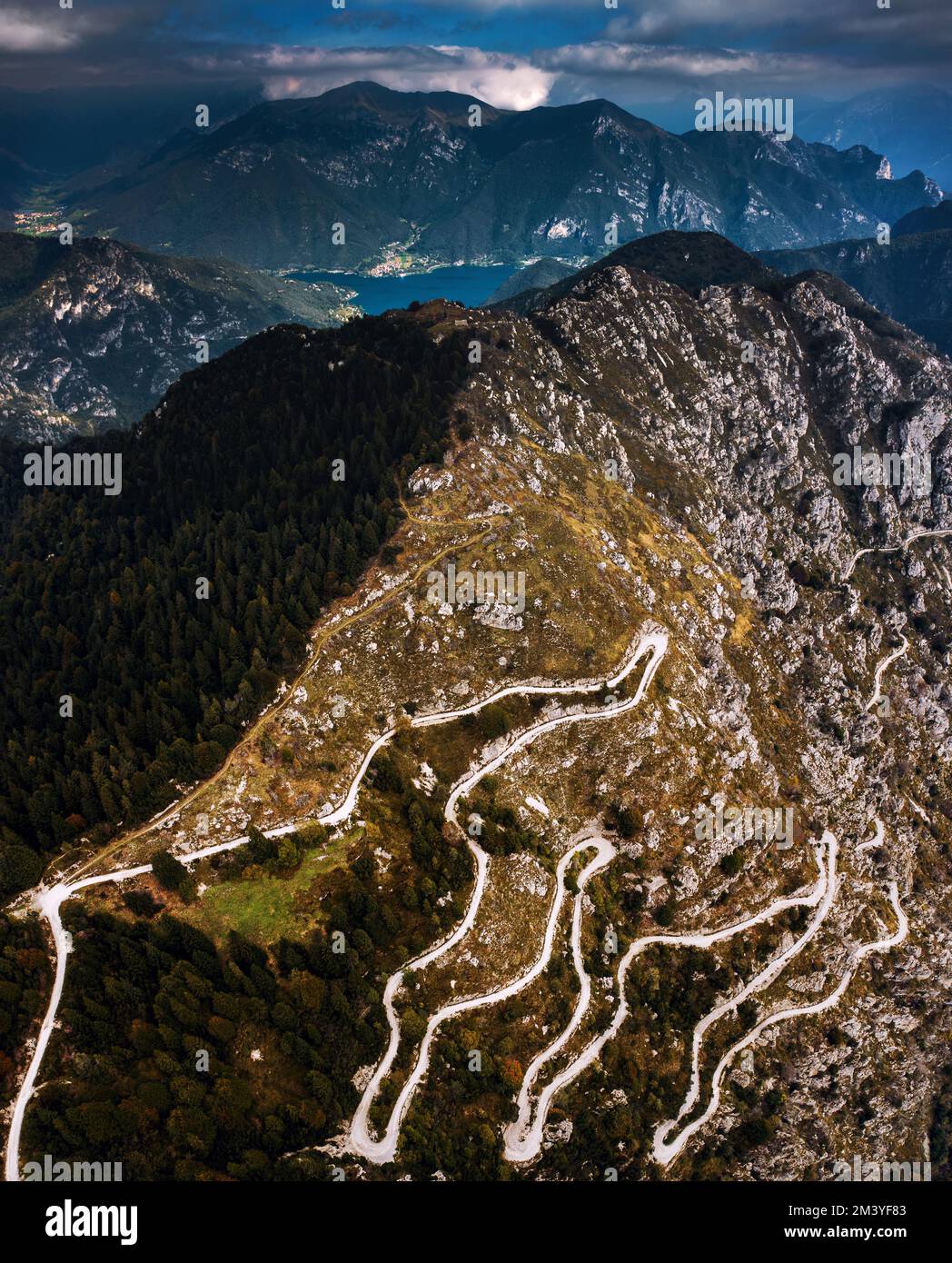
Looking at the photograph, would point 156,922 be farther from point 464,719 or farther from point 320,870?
point 464,719

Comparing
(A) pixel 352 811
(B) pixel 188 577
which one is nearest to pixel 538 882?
(A) pixel 352 811

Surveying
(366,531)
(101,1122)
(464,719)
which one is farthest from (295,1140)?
(366,531)

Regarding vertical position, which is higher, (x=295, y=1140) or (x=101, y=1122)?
(x=101, y=1122)

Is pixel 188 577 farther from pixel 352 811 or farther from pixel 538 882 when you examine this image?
pixel 538 882

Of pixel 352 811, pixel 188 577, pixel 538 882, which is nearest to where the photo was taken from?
pixel 352 811

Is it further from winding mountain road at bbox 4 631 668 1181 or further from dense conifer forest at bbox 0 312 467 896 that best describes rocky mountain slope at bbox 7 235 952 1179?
dense conifer forest at bbox 0 312 467 896

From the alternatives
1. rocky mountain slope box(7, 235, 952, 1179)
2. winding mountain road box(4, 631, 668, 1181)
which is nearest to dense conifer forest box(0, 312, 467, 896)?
rocky mountain slope box(7, 235, 952, 1179)

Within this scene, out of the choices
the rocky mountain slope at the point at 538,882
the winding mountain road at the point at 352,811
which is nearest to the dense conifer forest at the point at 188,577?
the rocky mountain slope at the point at 538,882

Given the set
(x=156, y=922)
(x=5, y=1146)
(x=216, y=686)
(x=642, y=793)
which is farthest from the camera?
(x=642, y=793)

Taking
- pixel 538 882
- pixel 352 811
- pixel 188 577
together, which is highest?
pixel 188 577
